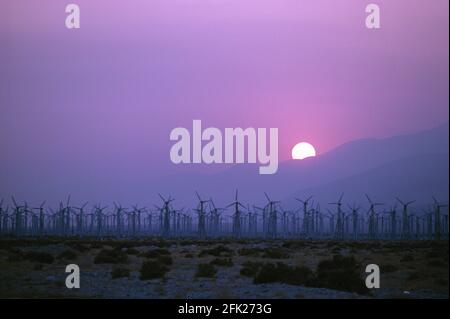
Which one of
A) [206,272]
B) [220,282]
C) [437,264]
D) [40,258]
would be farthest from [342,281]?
[40,258]

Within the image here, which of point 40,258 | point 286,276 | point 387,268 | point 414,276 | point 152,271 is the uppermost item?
point 286,276

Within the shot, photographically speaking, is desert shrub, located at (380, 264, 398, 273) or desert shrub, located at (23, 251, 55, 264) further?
desert shrub, located at (23, 251, 55, 264)

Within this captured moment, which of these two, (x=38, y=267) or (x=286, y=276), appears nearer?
(x=286, y=276)

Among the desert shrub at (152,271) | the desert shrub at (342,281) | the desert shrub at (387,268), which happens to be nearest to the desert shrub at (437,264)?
the desert shrub at (387,268)

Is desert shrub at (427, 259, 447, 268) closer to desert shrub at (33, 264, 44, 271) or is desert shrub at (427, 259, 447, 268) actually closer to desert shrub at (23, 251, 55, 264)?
desert shrub at (33, 264, 44, 271)

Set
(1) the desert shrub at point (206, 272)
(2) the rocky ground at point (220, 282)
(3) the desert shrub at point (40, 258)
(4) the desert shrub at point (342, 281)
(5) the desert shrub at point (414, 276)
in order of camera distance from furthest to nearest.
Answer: (3) the desert shrub at point (40, 258)
(1) the desert shrub at point (206, 272)
(5) the desert shrub at point (414, 276)
(4) the desert shrub at point (342, 281)
(2) the rocky ground at point (220, 282)

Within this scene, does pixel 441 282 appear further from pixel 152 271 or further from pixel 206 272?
pixel 152 271

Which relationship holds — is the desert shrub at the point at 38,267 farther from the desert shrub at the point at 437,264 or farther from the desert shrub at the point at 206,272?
the desert shrub at the point at 437,264

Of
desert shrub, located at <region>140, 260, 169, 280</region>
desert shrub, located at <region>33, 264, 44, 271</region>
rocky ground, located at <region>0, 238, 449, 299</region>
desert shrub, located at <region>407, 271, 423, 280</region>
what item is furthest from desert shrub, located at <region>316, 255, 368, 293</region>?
desert shrub, located at <region>33, 264, 44, 271</region>
